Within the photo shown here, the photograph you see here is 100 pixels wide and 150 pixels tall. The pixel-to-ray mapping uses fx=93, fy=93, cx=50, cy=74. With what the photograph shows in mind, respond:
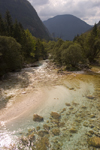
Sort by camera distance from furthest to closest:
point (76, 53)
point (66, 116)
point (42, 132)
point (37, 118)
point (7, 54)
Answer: point (76, 53) < point (7, 54) < point (66, 116) < point (37, 118) < point (42, 132)

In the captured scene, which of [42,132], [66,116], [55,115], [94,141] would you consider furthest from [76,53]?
[42,132]

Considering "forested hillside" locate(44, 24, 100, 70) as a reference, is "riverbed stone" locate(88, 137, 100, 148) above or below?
below

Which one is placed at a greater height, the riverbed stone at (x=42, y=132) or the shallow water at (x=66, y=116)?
the riverbed stone at (x=42, y=132)

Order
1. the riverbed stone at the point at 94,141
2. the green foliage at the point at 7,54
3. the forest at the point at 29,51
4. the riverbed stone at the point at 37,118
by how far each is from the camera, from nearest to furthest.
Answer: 1. the riverbed stone at the point at 94,141
2. the riverbed stone at the point at 37,118
3. the green foliage at the point at 7,54
4. the forest at the point at 29,51

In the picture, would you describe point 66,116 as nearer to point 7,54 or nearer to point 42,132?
point 42,132

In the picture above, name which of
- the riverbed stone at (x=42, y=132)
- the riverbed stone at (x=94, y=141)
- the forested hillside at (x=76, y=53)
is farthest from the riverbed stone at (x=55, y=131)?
the forested hillside at (x=76, y=53)

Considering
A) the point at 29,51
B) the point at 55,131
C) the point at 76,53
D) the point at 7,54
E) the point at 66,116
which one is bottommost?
the point at 66,116

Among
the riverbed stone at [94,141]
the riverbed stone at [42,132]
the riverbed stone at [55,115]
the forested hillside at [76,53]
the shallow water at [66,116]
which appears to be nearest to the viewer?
the riverbed stone at [94,141]

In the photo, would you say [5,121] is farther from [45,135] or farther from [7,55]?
[7,55]

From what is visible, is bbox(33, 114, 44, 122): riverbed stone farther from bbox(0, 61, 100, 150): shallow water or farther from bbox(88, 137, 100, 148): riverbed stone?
bbox(88, 137, 100, 148): riverbed stone

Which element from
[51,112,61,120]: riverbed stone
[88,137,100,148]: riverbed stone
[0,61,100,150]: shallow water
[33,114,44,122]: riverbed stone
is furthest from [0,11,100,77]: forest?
[88,137,100,148]: riverbed stone

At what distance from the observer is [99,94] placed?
14.0 meters

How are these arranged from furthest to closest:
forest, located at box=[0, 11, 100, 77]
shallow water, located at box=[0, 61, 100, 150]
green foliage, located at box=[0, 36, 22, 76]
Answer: forest, located at box=[0, 11, 100, 77] → green foliage, located at box=[0, 36, 22, 76] → shallow water, located at box=[0, 61, 100, 150]

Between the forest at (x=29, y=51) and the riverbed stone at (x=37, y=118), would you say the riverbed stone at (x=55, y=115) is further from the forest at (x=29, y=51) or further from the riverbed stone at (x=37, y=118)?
the forest at (x=29, y=51)
